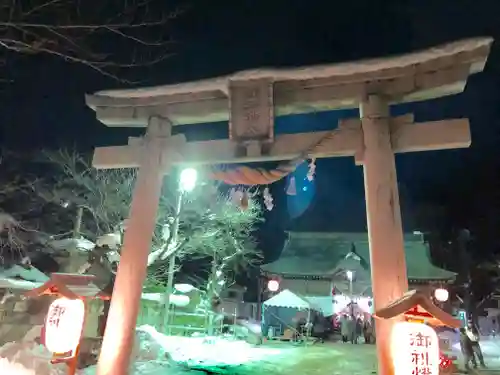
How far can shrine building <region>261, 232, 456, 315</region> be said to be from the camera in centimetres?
2561

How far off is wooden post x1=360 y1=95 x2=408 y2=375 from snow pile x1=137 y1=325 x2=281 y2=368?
9207mm

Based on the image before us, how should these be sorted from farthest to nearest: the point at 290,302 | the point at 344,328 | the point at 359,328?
the point at 359,328 → the point at 344,328 → the point at 290,302

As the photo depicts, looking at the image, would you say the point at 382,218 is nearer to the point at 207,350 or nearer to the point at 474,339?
the point at 474,339

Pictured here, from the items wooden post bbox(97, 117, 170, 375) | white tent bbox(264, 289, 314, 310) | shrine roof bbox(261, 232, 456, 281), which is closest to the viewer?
wooden post bbox(97, 117, 170, 375)

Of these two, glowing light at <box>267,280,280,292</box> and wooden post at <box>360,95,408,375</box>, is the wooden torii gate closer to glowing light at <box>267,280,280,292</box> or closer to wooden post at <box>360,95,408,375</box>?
wooden post at <box>360,95,408,375</box>

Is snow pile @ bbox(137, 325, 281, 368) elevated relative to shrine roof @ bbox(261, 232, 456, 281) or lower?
lower

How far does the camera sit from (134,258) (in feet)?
19.5

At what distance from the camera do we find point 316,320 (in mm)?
24469

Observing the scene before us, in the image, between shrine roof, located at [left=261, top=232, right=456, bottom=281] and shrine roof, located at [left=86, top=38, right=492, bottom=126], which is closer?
shrine roof, located at [left=86, top=38, right=492, bottom=126]

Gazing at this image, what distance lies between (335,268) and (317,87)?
2306cm

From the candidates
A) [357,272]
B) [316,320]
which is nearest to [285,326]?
[316,320]

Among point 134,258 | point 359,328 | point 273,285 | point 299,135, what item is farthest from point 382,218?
point 273,285

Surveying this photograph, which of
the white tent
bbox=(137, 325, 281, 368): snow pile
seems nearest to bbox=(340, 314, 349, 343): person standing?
the white tent

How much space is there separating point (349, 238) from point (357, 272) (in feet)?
22.6
